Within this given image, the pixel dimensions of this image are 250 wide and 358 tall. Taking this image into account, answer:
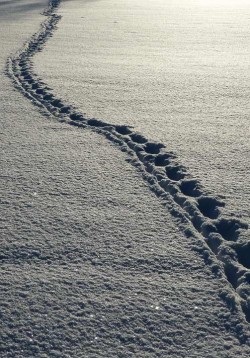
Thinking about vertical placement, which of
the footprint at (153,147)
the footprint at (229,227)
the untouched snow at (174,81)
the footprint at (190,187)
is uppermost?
the untouched snow at (174,81)

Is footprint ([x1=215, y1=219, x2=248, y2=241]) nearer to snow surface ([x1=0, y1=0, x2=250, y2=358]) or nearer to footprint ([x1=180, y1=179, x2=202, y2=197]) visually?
snow surface ([x1=0, y1=0, x2=250, y2=358])

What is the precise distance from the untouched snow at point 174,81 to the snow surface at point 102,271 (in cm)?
33

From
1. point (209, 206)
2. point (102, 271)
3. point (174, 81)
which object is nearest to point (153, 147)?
point (209, 206)

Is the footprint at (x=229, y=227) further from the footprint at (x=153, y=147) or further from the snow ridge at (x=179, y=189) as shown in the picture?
the footprint at (x=153, y=147)

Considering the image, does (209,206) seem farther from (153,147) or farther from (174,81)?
(174,81)

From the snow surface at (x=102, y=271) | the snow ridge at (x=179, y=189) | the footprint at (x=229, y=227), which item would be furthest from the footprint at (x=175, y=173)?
the footprint at (x=229, y=227)

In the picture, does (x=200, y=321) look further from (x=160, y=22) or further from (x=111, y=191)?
(x=160, y=22)

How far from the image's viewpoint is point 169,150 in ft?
8.44

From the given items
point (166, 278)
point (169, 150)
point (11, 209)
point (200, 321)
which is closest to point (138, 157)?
point (169, 150)

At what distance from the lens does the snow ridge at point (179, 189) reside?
1.67 metres

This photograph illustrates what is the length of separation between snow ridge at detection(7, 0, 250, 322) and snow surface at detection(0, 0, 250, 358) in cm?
4

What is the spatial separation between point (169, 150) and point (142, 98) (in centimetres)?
96

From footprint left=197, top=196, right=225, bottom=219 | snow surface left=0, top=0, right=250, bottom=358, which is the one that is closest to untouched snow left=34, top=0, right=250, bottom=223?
footprint left=197, top=196, right=225, bottom=219

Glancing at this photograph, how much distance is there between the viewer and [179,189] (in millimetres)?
2164
